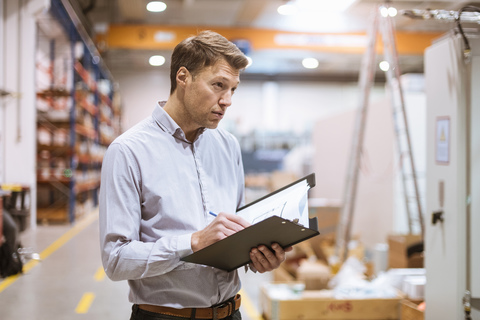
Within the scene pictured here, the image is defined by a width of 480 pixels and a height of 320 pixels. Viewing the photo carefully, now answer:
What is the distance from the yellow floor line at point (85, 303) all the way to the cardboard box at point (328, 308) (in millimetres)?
1668

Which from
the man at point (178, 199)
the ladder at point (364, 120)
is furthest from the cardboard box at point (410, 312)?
the man at point (178, 199)

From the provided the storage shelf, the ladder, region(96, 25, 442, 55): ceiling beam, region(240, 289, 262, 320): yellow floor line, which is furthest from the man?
region(96, 25, 442, 55): ceiling beam

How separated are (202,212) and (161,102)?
0.42 meters

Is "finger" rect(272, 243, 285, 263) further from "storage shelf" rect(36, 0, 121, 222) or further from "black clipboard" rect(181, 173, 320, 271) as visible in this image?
"storage shelf" rect(36, 0, 121, 222)

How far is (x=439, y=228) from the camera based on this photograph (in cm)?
301

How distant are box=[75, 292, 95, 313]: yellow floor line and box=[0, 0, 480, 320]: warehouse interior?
24mm

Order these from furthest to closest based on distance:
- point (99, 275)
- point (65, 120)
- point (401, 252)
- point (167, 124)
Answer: point (65, 120) < point (99, 275) < point (401, 252) < point (167, 124)

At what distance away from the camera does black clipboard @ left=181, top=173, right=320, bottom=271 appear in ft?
4.18

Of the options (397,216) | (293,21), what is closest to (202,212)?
(397,216)

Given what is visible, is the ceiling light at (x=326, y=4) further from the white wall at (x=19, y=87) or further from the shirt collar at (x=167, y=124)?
the shirt collar at (x=167, y=124)

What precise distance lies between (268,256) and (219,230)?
0.71ft

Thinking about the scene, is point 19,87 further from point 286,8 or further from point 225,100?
point 225,100

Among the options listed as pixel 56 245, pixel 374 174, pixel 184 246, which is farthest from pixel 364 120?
pixel 56 245

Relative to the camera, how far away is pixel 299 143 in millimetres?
19109
